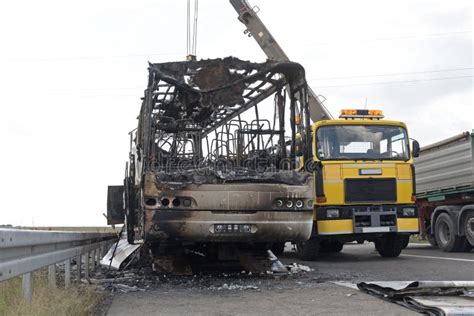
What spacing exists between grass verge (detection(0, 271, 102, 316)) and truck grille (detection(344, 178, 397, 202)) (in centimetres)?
646

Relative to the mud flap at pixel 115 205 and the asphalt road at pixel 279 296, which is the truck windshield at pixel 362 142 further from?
the mud flap at pixel 115 205

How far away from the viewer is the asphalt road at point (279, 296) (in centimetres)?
546

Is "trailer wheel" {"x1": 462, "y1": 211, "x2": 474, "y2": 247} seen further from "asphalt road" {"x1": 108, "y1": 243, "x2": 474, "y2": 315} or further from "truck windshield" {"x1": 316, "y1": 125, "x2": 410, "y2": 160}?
"asphalt road" {"x1": 108, "y1": 243, "x2": 474, "y2": 315}

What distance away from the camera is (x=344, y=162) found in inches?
454

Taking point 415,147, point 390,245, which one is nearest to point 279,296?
point 415,147

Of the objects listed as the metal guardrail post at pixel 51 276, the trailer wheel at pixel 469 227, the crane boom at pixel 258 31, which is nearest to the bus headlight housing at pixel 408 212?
the trailer wheel at pixel 469 227

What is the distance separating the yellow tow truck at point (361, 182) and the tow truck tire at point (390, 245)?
48 centimetres

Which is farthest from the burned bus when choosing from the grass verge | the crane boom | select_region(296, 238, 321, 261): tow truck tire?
the crane boom

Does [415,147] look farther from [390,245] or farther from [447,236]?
[447,236]

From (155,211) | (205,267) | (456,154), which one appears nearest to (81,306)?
(155,211)

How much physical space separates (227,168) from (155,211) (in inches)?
63.0

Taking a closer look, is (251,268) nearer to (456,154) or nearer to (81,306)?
(81,306)

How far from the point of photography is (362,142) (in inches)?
466

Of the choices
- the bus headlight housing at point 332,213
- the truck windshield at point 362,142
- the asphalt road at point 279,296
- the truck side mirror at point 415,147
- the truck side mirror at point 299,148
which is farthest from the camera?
the truck side mirror at point 415,147
